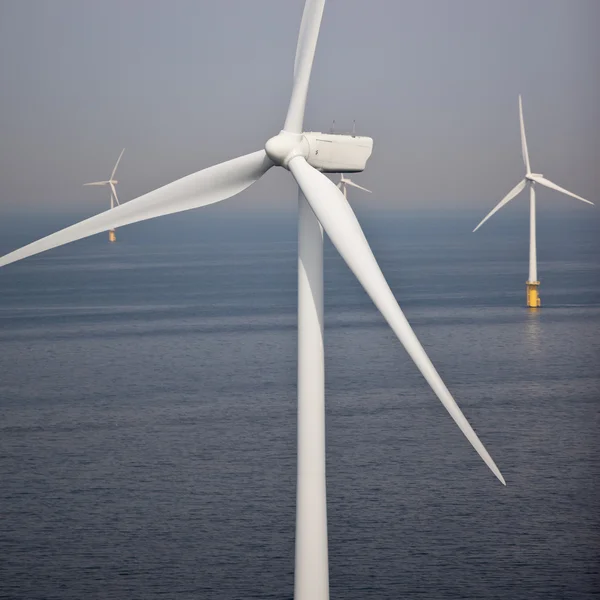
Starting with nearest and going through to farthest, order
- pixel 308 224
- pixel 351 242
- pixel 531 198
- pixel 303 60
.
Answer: pixel 351 242 → pixel 303 60 → pixel 308 224 → pixel 531 198

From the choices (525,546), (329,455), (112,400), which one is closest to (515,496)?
(525,546)

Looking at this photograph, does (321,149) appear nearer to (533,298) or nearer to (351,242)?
(351,242)

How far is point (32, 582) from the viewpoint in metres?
42.2

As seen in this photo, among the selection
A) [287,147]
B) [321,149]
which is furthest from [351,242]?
[287,147]

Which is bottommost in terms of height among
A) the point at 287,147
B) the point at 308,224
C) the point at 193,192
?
the point at 308,224

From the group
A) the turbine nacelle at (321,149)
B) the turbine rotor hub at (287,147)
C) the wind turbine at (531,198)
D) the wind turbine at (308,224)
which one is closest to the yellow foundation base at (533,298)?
the wind turbine at (531,198)

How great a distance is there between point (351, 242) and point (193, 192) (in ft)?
14.6

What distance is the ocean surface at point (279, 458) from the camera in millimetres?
43125

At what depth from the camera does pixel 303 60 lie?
999 inches

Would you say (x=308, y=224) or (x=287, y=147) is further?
(x=308, y=224)

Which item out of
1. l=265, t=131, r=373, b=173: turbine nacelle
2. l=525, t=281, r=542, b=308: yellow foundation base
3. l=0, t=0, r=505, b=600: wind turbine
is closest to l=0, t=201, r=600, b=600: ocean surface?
l=525, t=281, r=542, b=308: yellow foundation base

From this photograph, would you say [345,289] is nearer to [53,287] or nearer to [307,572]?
[53,287]

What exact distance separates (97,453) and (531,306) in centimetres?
Result: 6698

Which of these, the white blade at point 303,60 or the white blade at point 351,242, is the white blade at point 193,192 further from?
the white blade at point 351,242
